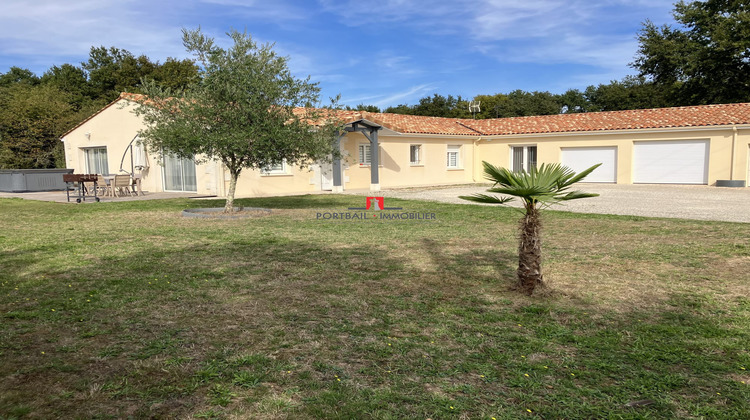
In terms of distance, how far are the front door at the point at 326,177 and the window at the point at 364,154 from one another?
1.66 m

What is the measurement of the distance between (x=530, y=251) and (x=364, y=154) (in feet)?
60.3

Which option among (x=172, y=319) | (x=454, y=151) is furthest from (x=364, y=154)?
(x=172, y=319)

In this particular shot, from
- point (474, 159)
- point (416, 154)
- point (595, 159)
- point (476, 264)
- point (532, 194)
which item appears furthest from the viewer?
point (474, 159)

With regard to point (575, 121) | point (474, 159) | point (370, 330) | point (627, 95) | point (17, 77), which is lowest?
point (370, 330)

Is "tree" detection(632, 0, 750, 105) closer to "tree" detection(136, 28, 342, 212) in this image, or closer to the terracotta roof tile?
the terracotta roof tile

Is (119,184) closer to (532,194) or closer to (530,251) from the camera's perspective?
(530,251)

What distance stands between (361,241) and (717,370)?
235 inches

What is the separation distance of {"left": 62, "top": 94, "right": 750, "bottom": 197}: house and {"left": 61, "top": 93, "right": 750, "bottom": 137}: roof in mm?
53

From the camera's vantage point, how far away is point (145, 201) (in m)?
16.7

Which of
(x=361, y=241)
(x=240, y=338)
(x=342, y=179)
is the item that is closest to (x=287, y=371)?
(x=240, y=338)

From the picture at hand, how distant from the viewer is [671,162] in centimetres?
2356

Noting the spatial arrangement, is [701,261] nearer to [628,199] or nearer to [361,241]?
[361,241]

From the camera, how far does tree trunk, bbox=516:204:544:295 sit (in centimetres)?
520

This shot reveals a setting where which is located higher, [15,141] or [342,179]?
[15,141]
